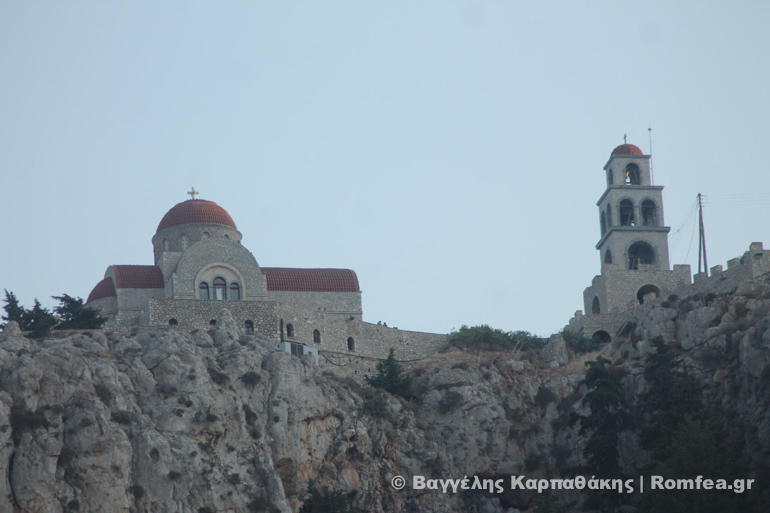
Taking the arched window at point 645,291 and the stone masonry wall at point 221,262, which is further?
the arched window at point 645,291

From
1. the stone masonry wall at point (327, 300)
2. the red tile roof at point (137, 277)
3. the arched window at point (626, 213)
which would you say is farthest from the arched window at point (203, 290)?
the arched window at point (626, 213)

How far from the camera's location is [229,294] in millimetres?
83500

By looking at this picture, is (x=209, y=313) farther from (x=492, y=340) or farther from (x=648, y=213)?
(x=648, y=213)

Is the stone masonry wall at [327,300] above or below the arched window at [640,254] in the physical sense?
below

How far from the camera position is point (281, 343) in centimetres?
8019

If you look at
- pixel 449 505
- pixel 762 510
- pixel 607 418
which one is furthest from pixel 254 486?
pixel 762 510

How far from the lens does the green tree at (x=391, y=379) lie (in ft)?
263

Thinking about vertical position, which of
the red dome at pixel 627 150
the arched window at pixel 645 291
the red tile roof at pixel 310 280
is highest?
the red dome at pixel 627 150

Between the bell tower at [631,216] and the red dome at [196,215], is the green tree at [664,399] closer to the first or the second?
the bell tower at [631,216]

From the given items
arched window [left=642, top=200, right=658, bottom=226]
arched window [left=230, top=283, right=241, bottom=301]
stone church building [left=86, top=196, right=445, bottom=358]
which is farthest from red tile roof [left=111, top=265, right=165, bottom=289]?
arched window [left=642, top=200, right=658, bottom=226]

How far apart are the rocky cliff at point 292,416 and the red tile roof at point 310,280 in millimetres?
8223

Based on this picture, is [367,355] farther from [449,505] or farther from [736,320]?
[736,320]

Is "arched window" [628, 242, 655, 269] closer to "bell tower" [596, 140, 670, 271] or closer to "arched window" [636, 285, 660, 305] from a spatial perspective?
"bell tower" [596, 140, 670, 271]

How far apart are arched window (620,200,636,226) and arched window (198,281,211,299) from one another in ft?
90.0
